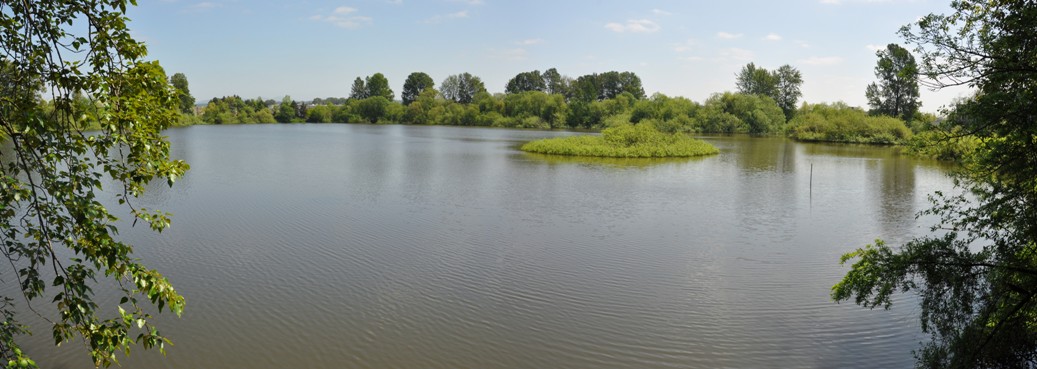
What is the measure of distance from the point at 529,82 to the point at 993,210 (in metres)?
121

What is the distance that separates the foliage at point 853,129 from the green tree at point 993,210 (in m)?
46.9

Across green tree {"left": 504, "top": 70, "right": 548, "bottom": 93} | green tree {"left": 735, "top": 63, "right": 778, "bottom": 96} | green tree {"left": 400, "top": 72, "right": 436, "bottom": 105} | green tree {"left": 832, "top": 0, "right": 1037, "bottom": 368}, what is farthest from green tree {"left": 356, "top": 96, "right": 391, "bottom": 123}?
green tree {"left": 832, "top": 0, "right": 1037, "bottom": 368}

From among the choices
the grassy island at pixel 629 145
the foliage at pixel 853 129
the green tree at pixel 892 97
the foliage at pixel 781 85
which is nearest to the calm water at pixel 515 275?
the grassy island at pixel 629 145

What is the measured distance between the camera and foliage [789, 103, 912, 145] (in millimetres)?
49938

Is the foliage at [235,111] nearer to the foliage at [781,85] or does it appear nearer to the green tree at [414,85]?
the green tree at [414,85]

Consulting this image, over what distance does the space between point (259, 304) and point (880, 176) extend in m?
25.9

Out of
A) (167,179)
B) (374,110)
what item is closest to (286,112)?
(374,110)

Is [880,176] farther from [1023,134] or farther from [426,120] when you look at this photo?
[426,120]

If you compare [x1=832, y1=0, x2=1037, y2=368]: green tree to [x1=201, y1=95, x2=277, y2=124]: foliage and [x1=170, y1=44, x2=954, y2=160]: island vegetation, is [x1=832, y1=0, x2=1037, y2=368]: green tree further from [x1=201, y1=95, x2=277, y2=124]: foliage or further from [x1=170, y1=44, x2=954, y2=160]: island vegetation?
[x1=201, y1=95, x2=277, y2=124]: foliage

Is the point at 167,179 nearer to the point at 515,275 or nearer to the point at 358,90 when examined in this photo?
the point at 515,275

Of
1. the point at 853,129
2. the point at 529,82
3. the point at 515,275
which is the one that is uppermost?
the point at 529,82

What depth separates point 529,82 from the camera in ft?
413

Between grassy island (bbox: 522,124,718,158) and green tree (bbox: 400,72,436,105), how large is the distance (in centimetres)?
8968

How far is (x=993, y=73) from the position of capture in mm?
5625
